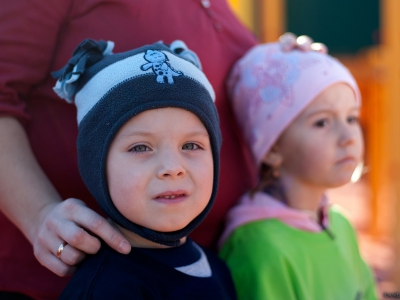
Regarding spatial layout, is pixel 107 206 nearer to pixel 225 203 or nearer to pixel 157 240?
pixel 157 240

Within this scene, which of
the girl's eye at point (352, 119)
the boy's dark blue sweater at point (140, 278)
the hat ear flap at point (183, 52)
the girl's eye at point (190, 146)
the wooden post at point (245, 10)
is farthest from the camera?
the wooden post at point (245, 10)

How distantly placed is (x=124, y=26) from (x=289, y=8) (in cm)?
404

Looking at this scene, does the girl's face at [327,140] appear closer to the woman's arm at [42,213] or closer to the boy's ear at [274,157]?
the boy's ear at [274,157]

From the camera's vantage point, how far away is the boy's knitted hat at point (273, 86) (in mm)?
1884

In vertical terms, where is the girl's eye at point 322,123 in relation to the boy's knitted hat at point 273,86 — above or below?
below

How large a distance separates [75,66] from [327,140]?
0.97m

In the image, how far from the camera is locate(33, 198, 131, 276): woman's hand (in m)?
1.27

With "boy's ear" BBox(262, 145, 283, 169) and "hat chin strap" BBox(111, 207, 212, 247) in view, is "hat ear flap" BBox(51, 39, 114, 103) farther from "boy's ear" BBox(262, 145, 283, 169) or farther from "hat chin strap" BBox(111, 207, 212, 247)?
"boy's ear" BBox(262, 145, 283, 169)

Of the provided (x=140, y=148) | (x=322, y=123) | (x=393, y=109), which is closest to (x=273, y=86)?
(x=322, y=123)

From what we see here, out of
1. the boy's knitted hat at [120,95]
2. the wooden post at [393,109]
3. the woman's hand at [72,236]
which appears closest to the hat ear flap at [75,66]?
the boy's knitted hat at [120,95]

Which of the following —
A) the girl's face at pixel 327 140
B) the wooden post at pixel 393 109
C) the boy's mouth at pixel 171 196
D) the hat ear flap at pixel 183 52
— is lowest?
the wooden post at pixel 393 109

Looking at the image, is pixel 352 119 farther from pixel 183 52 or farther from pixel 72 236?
pixel 72 236

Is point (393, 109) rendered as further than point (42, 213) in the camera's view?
Yes

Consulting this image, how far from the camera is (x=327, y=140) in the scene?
1.86m
